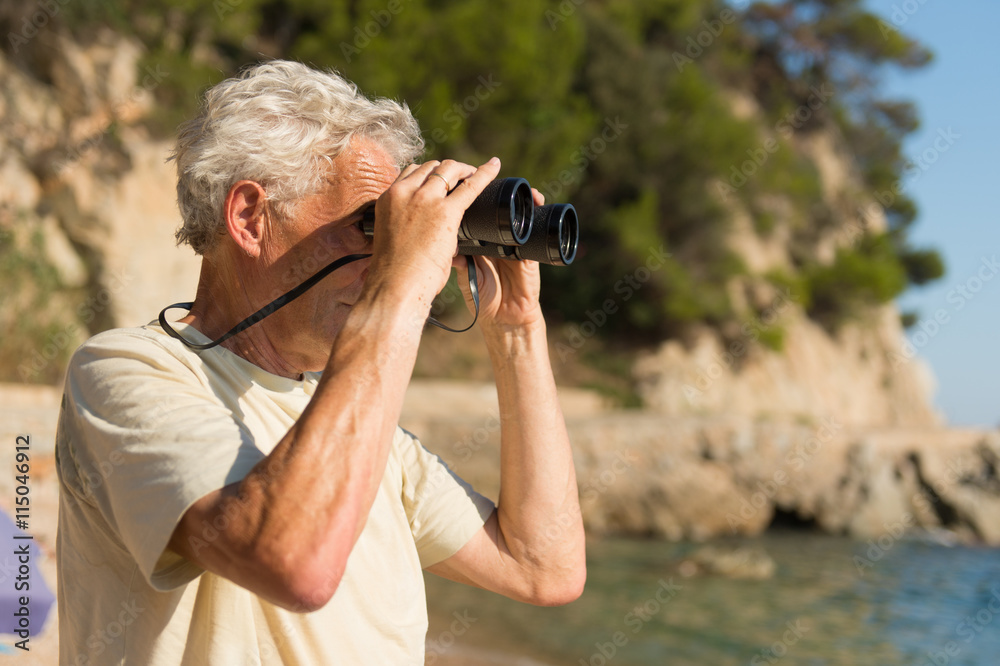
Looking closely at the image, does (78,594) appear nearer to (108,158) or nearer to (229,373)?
(229,373)

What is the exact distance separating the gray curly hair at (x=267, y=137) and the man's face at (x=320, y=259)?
28mm

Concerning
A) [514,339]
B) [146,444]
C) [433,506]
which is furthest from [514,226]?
[146,444]

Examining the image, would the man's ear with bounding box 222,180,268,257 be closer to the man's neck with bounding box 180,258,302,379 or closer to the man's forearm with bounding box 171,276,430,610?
the man's neck with bounding box 180,258,302,379

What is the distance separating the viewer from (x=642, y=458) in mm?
10383

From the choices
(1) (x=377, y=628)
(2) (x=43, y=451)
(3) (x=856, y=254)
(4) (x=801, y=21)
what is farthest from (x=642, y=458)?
(4) (x=801, y=21)

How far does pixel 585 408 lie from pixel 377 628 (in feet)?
44.1

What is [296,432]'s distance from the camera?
94cm

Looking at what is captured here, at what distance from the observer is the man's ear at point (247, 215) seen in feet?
4.22

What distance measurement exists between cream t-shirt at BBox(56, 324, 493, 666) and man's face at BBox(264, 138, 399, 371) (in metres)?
0.08

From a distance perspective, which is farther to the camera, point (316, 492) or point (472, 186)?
point (472, 186)

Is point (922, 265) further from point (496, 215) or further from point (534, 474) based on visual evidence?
point (496, 215)

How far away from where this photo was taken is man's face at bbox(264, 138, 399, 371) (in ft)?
4.24

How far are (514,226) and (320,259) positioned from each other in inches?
12.4

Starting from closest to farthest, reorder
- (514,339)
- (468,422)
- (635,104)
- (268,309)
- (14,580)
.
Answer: (268,309) → (514,339) → (14,580) → (468,422) → (635,104)
